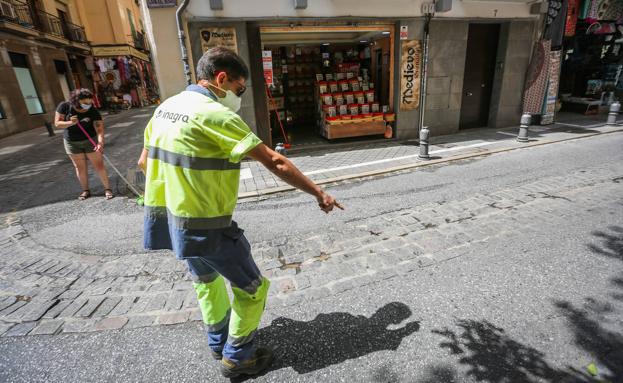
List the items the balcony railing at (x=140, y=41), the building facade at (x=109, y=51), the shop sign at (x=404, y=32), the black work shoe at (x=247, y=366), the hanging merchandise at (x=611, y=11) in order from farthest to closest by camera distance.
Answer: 1. the balcony railing at (x=140, y=41)
2. the building facade at (x=109, y=51)
3. the hanging merchandise at (x=611, y=11)
4. the shop sign at (x=404, y=32)
5. the black work shoe at (x=247, y=366)

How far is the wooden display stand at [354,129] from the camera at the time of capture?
9789 mm

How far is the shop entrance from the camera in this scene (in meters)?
9.71

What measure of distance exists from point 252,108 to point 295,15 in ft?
8.46

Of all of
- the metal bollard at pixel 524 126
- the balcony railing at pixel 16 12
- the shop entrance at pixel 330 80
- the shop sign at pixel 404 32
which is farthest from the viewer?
the balcony railing at pixel 16 12

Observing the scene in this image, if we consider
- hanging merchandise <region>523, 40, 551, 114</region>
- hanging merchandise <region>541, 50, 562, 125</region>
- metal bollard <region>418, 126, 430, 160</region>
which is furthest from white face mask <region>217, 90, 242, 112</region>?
hanging merchandise <region>541, 50, 562, 125</region>

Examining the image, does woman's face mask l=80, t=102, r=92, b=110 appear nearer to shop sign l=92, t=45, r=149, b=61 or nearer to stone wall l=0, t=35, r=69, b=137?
stone wall l=0, t=35, r=69, b=137

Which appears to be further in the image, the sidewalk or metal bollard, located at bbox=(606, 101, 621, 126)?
metal bollard, located at bbox=(606, 101, 621, 126)

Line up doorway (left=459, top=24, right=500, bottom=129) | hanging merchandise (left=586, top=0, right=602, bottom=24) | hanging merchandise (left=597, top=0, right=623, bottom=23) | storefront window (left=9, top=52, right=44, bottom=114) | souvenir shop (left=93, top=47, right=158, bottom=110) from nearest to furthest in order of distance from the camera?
1. doorway (left=459, top=24, right=500, bottom=129)
2. hanging merchandise (left=586, top=0, right=602, bottom=24)
3. hanging merchandise (left=597, top=0, right=623, bottom=23)
4. storefront window (left=9, top=52, right=44, bottom=114)
5. souvenir shop (left=93, top=47, right=158, bottom=110)

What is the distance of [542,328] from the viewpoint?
101 inches

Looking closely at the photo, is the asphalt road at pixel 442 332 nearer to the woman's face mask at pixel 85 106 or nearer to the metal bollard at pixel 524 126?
the woman's face mask at pixel 85 106

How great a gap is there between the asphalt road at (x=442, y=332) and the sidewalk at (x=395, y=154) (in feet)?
10.3

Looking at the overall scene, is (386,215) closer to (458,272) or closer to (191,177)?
(458,272)

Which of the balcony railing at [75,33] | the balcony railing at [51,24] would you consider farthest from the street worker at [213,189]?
the balcony railing at [75,33]

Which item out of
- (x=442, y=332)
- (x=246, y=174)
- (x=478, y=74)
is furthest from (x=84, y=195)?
(x=478, y=74)
